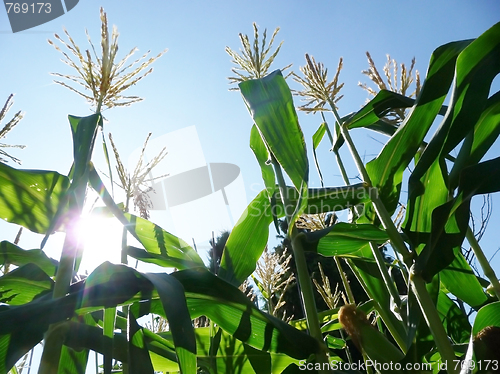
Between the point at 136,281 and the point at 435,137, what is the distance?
71 centimetres

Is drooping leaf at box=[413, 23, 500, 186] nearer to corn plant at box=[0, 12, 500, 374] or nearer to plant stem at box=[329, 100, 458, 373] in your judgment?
corn plant at box=[0, 12, 500, 374]

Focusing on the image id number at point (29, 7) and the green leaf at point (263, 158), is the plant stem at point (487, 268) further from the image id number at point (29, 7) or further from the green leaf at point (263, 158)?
the image id number at point (29, 7)

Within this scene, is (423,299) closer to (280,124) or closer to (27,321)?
(280,124)

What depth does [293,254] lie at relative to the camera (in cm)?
99

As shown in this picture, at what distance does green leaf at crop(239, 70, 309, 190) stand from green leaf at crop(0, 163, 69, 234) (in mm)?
507

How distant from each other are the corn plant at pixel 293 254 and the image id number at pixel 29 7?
1.73 meters

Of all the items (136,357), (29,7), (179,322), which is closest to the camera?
(179,322)

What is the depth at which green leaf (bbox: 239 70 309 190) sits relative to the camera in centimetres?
89

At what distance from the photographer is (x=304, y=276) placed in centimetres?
85

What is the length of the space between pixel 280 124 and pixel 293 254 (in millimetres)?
345

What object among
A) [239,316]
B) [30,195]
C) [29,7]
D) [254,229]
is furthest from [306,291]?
[29,7]

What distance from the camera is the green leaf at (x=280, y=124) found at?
0.89 metres

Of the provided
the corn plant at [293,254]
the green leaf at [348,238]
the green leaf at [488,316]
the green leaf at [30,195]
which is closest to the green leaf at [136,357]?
the corn plant at [293,254]

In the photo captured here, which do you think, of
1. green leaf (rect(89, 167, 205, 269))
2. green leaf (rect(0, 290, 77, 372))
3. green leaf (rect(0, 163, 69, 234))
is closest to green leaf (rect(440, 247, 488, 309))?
green leaf (rect(89, 167, 205, 269))
